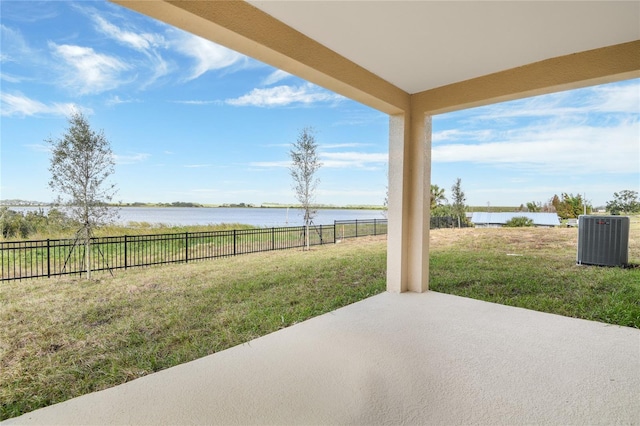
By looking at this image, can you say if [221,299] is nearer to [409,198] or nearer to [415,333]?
[415,333]

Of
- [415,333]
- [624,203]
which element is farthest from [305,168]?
[624,203]

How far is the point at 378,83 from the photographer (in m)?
3.00

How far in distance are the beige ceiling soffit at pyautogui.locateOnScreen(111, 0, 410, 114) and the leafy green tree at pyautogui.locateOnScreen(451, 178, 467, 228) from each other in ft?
10.4

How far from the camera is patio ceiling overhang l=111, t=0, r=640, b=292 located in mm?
1829

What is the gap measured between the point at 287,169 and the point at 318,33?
228cm

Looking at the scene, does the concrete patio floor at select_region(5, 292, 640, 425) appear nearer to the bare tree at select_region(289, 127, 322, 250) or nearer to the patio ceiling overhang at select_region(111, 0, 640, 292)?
the patio ceiling overhang at select_region(111, 0, 640, 292)

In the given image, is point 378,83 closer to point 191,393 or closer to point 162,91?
point 162,91

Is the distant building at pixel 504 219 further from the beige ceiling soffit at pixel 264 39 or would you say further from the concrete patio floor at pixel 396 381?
the beige ceiling soffit at pixel 264 39

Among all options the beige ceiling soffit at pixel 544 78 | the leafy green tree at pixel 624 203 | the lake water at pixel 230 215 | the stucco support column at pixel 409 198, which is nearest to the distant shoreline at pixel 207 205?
the lake water at pixel 230 215

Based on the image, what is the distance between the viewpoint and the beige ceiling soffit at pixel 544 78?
2.37 metres

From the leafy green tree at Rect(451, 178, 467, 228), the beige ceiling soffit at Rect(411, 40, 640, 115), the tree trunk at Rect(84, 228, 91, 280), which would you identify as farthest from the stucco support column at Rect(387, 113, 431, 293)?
the tree trunk at Rect(84, 228, 91, 280)

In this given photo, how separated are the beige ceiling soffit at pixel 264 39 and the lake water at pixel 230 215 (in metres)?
1.70

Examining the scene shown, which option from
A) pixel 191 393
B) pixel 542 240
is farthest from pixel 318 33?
pixel 542 240

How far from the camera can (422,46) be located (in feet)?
7.76
